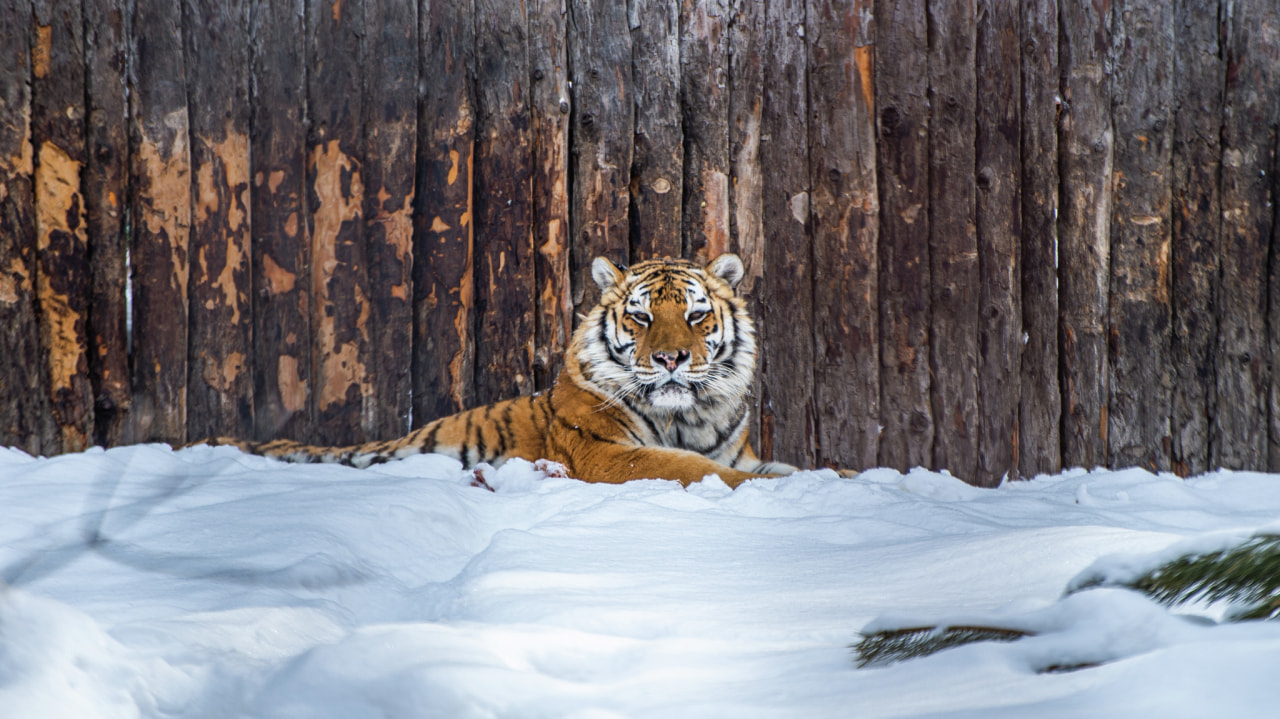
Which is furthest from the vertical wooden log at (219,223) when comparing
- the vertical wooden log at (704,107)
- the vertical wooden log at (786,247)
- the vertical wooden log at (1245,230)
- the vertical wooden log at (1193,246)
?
the vertical wooden log at (1245,230)

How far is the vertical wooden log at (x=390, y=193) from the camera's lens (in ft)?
12.2

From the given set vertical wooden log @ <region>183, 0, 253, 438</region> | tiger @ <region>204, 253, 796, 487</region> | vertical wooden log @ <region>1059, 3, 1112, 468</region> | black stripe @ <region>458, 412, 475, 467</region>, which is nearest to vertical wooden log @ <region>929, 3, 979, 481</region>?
vertical wooden log @ <region>1059, 3, 1112, 468</region>

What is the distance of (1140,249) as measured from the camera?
4012mm

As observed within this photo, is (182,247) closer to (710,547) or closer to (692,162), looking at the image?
(692,162)

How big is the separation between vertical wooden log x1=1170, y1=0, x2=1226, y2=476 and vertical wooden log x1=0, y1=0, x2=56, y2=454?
5153 mm

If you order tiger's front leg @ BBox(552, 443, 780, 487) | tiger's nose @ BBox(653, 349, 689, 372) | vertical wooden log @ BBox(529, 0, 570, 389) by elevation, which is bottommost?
tiger's front leg @ BBox(552, 443, 780, 487)

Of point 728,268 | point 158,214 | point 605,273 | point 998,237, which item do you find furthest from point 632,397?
point 158,214

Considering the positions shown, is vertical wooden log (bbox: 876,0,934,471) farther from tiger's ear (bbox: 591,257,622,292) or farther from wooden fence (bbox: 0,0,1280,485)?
tiger's ear (bbox: 591,257,622,292)

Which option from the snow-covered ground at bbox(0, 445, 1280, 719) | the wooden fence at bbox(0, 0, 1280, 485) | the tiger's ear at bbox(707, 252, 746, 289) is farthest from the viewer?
the tiger's ear at bbox(707, 252, 746, 289)

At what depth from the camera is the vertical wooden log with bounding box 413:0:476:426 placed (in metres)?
3.76

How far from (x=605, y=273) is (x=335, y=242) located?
121cm

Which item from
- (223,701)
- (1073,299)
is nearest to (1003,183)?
(1073,299)

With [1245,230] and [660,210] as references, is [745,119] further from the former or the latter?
[1245,230]

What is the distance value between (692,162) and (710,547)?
235 centimetres
